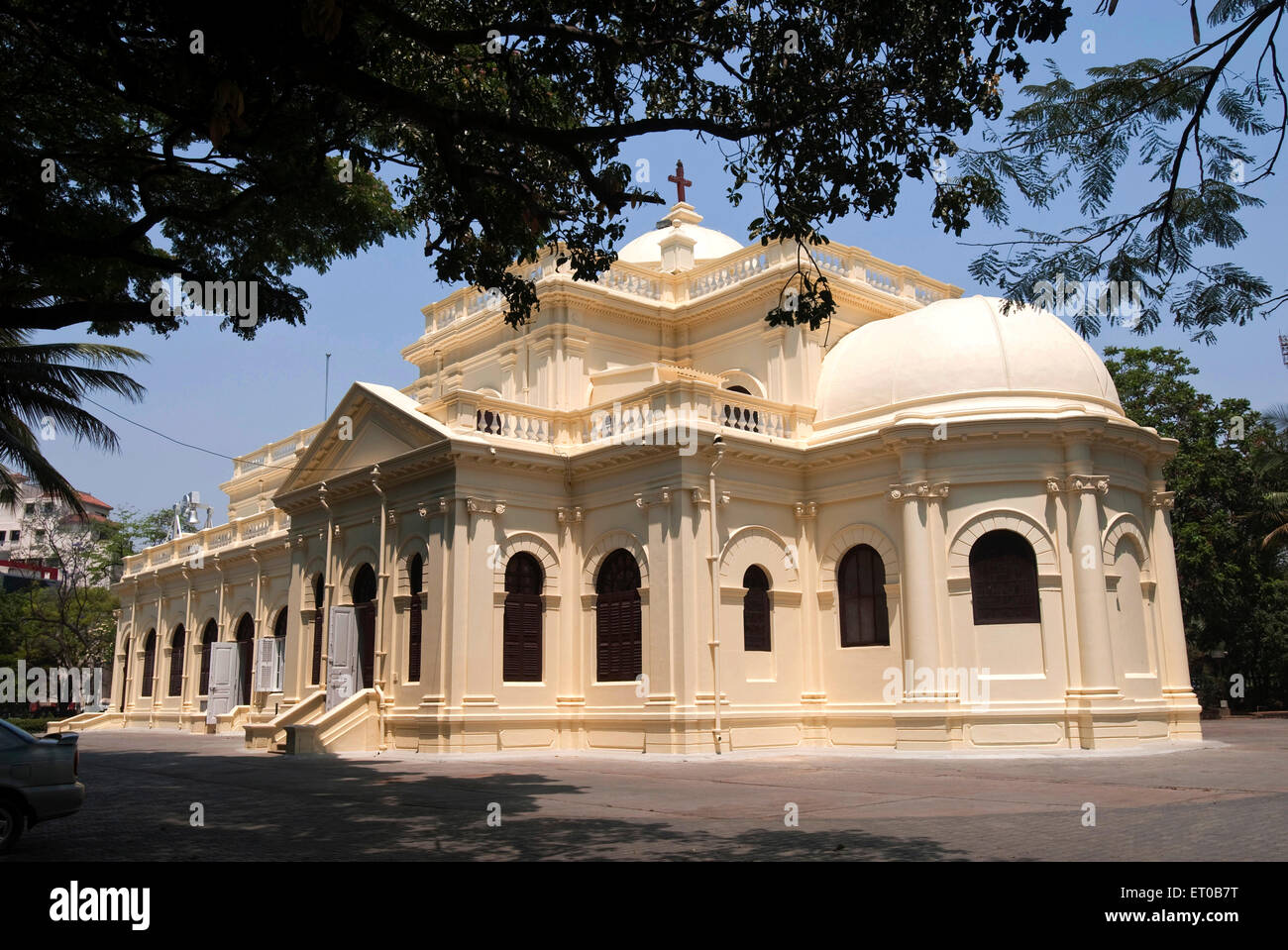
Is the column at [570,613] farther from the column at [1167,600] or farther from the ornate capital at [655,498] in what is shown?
the column at [1167,600]

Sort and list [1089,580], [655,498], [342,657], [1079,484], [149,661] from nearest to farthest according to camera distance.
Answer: [1089,580]
[1079,484]
[655,498]
[342,657]
[149,661]

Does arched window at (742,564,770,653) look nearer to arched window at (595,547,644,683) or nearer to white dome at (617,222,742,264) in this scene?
arched window at (595,547,644,683)

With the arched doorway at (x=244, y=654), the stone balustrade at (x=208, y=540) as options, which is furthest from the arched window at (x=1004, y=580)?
the arched doorway at (x=244, y=654)

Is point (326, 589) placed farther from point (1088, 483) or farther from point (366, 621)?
point (1088, 483)

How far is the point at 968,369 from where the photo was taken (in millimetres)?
20734

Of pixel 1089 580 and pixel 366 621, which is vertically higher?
pixel 1089 580

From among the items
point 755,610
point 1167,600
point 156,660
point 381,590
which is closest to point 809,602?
point 755,610

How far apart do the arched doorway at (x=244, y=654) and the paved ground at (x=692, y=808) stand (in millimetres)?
14479

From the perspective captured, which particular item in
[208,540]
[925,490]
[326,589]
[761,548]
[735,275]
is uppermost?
[735,275]

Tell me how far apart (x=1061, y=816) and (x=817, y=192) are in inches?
252

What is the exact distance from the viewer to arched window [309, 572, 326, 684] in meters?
24.4

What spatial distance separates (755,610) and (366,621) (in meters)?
8.60
